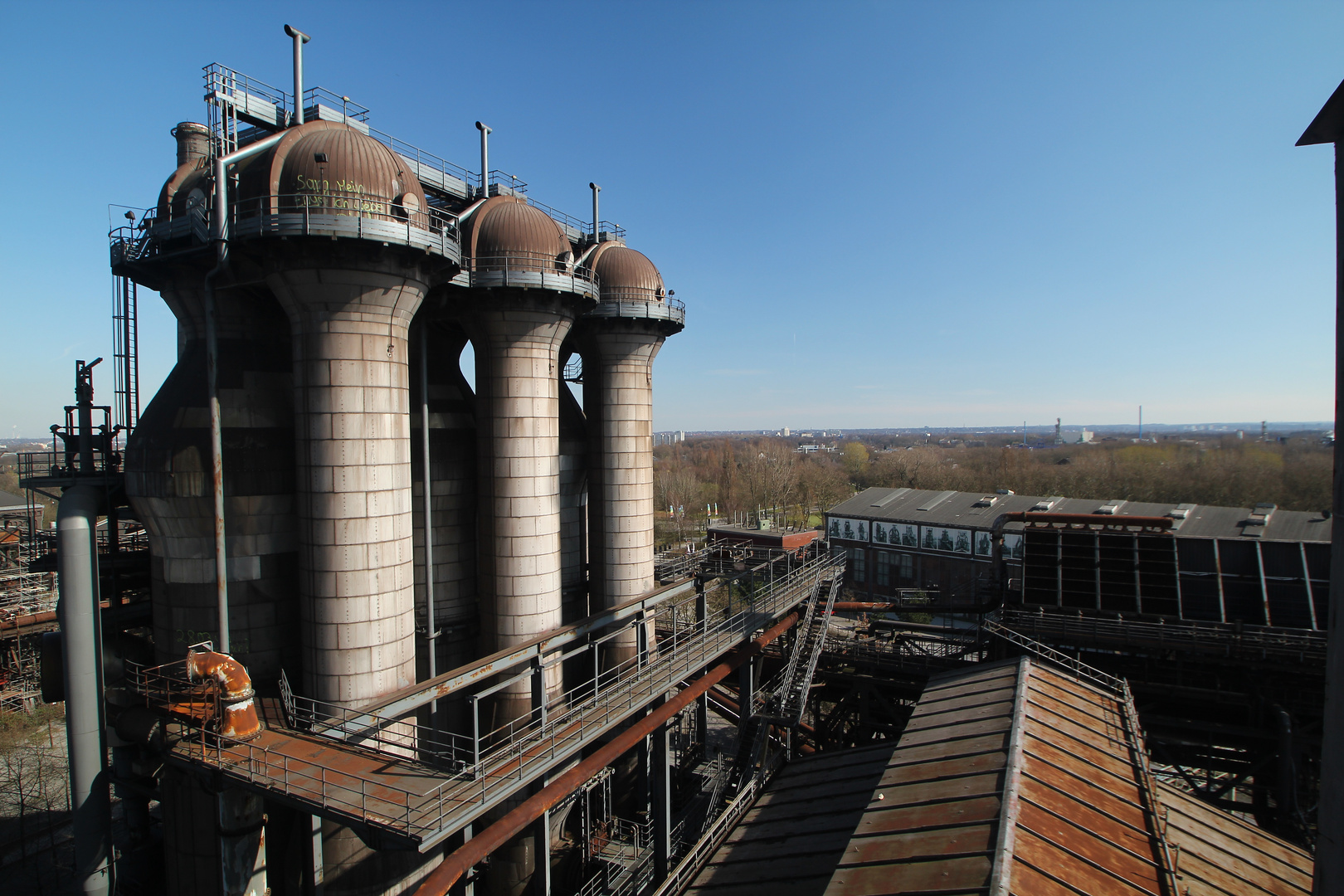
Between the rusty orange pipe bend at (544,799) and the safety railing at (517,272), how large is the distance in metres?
13.2

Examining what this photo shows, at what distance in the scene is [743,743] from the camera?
72.1ft

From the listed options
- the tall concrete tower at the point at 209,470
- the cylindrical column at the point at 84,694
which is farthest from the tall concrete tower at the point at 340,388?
the cylindrical column at the point at 84,694

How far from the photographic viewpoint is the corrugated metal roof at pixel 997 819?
10.2 m

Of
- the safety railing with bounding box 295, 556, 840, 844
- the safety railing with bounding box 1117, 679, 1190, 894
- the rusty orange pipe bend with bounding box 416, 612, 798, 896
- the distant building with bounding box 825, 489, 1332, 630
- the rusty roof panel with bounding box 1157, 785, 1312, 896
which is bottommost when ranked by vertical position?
the rusty roof panel with bounding box 1157, 785, 1312, 896

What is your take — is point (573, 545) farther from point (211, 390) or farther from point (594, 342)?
point (211, 390)

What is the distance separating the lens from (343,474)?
15.4 metres

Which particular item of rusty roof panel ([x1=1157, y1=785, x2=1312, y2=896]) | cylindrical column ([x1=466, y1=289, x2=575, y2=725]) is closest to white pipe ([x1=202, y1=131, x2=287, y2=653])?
cylindrical column ([x1=466, y1=289, x2=575, y2=725])

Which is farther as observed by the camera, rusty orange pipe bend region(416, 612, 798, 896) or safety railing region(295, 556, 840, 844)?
safety railing region(295, 556, 840, 844)

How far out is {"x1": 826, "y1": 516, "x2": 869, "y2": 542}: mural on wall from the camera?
164 feet

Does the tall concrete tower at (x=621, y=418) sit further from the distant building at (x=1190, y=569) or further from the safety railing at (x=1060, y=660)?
the distant building at (x=1190, y=569)

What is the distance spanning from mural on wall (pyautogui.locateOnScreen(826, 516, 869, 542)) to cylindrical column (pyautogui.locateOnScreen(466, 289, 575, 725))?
3459 cm

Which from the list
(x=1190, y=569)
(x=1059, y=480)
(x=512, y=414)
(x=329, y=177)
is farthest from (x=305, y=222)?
(x=1059, y=480)

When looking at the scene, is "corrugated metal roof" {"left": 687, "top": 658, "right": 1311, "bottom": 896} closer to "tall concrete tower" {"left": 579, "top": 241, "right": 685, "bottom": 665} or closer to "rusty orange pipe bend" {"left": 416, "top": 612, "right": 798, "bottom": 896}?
"rusty orange pipe bend" {"left": 416, "top": 612, "right": 798, "bottom": 896}

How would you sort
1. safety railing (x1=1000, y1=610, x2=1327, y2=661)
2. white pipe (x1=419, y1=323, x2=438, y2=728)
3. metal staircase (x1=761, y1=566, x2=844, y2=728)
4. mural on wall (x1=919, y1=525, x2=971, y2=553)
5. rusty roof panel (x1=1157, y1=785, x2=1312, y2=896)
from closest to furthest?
rusty roof panel (x1=1157, y1=785, x2=1312, y2=896), white pipe (x1=419, y1=323, x2=438, y2=728), safety railing (x1=1000, y1=610, x2=1327, y2=661), metal staircase (x1=761, y1=566, x2=844, y2=728), mural on wall (x1=919, y1=525, x2=971, y2=553)
